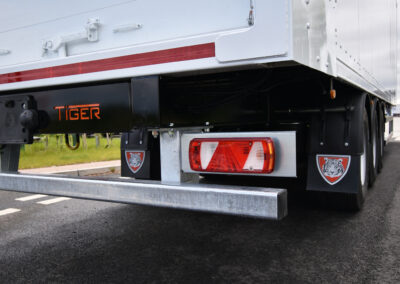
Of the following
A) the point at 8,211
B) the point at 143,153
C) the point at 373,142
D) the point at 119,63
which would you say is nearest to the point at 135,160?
the point at 143,153

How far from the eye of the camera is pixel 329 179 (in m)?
3.12

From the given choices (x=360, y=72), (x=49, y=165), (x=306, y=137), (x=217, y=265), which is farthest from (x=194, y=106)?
(x=49, y=165)

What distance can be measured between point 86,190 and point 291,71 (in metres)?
1.44

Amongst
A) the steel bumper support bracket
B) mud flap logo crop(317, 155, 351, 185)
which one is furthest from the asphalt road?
the steel bumper support bracket

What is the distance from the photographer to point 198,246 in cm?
310

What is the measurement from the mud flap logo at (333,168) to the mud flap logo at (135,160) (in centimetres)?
171

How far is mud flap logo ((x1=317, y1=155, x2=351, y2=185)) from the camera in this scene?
10.2 feet

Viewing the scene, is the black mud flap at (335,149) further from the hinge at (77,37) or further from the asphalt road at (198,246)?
the hinge at (77,37)

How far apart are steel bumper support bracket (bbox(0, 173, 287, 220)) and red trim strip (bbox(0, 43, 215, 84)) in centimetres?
65

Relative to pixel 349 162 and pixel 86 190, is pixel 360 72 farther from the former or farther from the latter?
pixel 86 190

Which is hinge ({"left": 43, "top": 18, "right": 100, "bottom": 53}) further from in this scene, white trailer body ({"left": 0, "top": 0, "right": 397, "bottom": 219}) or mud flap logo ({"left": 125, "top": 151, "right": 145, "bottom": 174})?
mud flap logo ({"left": 125, "top": 151, "right": 145, "bottom": 174})

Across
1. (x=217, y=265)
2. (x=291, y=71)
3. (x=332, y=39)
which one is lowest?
(x=217, y=265)

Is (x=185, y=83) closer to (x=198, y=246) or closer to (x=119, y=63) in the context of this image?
(x=119, y=63)

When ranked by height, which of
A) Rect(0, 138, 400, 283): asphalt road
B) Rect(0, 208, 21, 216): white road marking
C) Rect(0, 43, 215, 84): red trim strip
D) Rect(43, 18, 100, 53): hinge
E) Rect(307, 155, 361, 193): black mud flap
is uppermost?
Rect(43, 18, 100, 53): hinge
